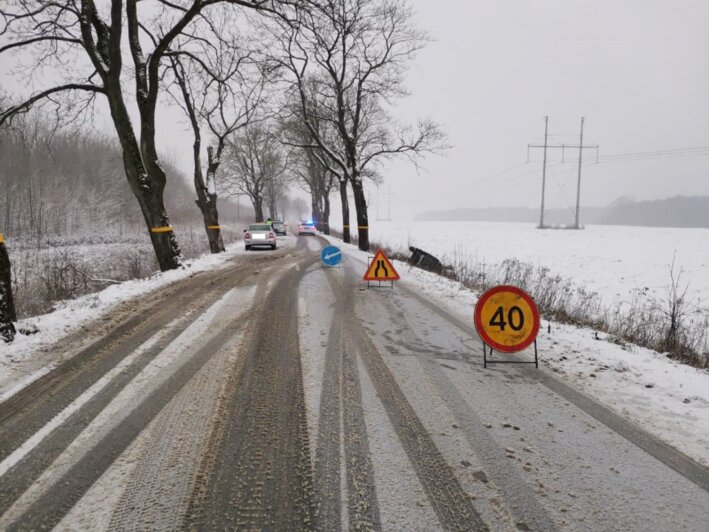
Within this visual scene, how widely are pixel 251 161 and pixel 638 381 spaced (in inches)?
1599

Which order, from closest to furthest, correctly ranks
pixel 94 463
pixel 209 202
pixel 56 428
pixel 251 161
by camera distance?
pixel 94 463 → pixel 56 428 → pixel 209 202 → pixel 251 161

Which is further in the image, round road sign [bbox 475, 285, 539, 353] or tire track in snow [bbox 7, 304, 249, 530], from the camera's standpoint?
round road sign [bbox 475, 285, 539, 353]

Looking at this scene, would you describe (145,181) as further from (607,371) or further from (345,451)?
(607,371)

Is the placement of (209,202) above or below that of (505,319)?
above

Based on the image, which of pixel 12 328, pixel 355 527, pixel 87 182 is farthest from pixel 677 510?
pixel 87 182

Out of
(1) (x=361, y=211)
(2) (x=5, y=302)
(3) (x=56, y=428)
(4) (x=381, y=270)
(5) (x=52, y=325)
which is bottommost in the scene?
(3) (x=56, y=428)

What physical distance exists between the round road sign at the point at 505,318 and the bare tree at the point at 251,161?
3189 centimetres

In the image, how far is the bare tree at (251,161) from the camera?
122 feet

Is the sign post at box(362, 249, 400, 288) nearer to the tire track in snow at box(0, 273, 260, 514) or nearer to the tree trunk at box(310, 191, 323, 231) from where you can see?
the tire track in snow at box(0, 273, 260, 514)

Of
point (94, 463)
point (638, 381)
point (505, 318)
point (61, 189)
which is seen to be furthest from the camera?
point (61, 189)

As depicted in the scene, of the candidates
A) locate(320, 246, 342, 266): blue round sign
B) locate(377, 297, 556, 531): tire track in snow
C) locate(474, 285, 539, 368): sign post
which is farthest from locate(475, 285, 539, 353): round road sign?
locate(320, 246, 342, 266): blue round sign

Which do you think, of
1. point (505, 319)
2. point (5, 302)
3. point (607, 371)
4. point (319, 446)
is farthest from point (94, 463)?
point (607, 371)

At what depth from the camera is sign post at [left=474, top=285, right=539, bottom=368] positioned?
15.5 feet

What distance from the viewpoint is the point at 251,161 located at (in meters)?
40.8
